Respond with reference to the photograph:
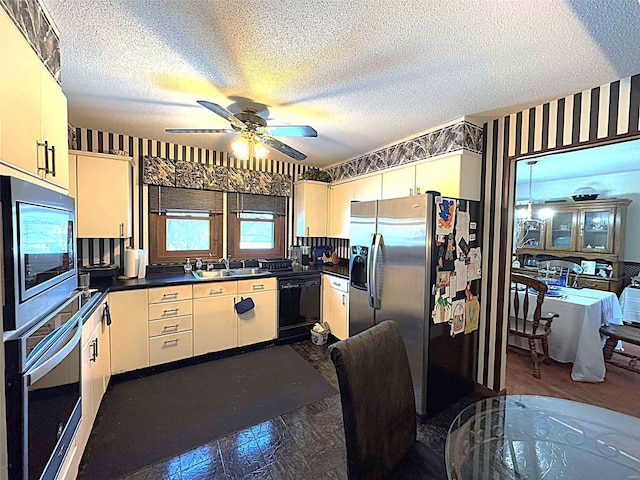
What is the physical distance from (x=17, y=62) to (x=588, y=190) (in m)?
6.75

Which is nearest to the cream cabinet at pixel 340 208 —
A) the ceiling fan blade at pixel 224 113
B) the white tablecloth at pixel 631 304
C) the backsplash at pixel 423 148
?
the backsplash at pixel 423 148

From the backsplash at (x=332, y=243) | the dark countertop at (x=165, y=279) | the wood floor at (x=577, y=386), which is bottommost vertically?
the wood floor at (x=577, y=386)

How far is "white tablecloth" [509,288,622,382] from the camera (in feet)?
9.33

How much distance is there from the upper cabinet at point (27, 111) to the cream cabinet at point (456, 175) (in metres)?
2.66

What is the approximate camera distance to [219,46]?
155cm

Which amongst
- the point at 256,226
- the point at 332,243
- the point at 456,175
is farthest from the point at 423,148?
the point at 256,226

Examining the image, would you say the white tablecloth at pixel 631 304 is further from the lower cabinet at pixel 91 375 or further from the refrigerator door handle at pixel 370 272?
the lower cabinet at pixel 91 375

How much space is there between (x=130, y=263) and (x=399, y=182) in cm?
A: 291

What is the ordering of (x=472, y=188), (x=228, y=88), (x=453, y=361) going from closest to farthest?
(x=228, y=88), (x=453, y=361), (x=472, y=188)

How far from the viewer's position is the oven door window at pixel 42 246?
0.96 metres

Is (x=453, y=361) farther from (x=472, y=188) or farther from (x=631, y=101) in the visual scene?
(x=631, y=101)

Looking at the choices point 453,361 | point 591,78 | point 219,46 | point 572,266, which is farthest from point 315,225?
point 572,266

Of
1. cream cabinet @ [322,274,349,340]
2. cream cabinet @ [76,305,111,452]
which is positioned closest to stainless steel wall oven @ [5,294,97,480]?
cream cabinet @ [76,305,111,452]

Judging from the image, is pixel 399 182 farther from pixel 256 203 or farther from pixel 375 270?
pixel 256 203
